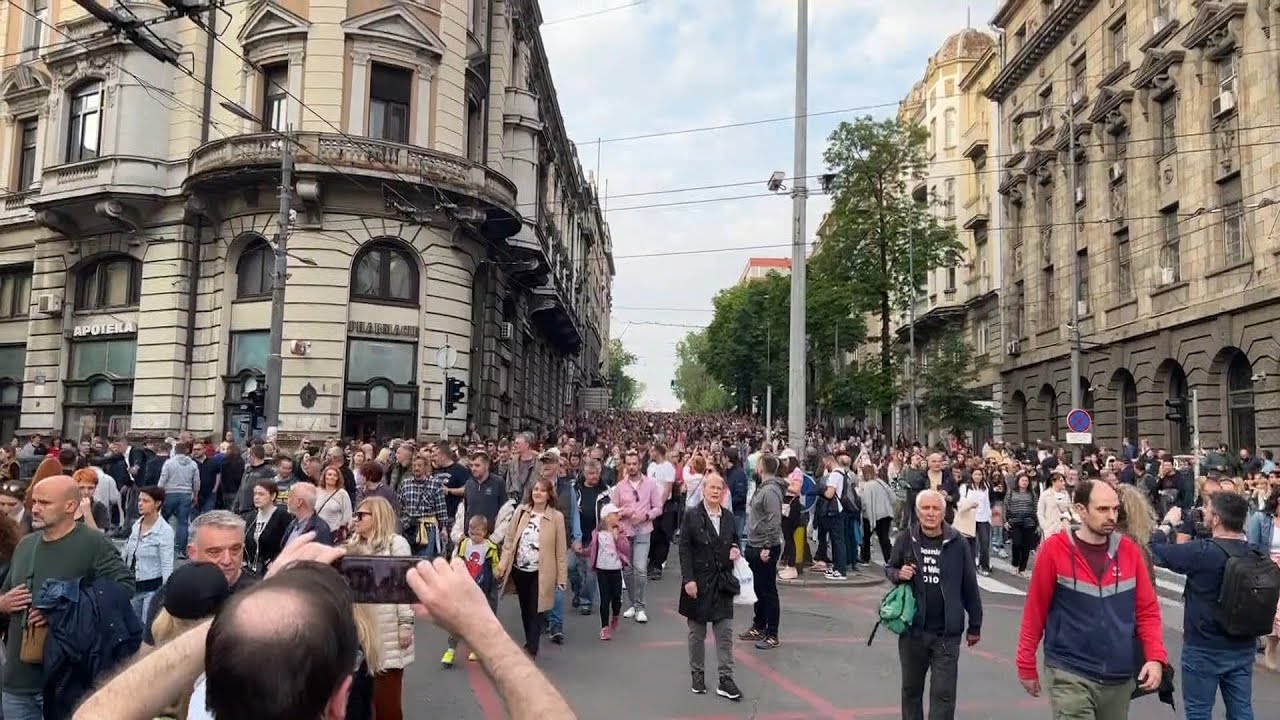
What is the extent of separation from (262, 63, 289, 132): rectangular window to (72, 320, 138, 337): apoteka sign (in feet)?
24.8

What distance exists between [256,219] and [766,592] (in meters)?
20.6

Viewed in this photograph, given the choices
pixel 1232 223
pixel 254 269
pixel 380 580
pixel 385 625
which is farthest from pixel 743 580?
pixel 1232 223

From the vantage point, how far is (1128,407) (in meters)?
31.2

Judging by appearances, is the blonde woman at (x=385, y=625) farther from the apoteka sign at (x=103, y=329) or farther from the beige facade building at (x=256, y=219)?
the apoteka sign at (x=103, y=329)

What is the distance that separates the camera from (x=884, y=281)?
3953 centimetres

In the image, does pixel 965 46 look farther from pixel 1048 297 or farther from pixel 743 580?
pixel 743 580

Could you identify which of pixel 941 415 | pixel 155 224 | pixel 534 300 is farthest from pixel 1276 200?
pixel 155 224

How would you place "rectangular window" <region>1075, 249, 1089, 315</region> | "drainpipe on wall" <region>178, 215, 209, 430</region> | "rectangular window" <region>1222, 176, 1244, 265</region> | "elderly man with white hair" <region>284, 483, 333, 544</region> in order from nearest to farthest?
"elderly man with white hair" <region>284, 483, 333, 544</region> → "rectangular window" <region>1222, 176, 1244, 265</region> → "drainpipe on wall" <region>178, 215, 209, 430</region> → "rectangular window" <region>1075, 249, 1089, 315</region>

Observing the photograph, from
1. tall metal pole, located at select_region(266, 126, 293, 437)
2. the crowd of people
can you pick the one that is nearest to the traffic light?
tall metal pole, located at select_region(266, 126, 293, 437)

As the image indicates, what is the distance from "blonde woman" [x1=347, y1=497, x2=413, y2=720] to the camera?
562cm

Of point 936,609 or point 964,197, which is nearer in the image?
point 936,609

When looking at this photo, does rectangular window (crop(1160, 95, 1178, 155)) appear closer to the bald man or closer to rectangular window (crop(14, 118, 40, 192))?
the bald man

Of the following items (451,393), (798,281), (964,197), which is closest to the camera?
(798,281)

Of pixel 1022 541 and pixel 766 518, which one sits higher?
pixel 766 518
